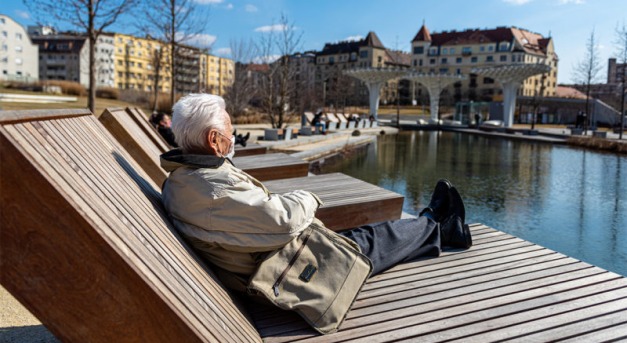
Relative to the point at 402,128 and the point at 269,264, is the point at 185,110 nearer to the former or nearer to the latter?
the point at 269,264

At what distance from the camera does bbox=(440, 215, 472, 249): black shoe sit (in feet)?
11.2

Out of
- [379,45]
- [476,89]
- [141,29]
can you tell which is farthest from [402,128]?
[379,45]

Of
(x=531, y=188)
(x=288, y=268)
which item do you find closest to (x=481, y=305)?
(x=288, y=268)

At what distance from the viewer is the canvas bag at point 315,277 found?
7.13 feet

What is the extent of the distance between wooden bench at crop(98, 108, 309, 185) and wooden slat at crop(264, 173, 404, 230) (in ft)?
3.48

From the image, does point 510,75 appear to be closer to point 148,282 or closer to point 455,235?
point 455,235

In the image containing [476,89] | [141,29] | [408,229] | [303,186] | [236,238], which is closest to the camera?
[236,238]

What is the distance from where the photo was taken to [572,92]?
95.7 m

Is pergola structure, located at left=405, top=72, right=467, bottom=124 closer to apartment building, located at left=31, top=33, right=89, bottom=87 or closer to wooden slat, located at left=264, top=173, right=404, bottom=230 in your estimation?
wooden slat, located at left=264, top=173, right=404, bottom=230

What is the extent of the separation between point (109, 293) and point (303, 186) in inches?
131

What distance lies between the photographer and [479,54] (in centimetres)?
9069

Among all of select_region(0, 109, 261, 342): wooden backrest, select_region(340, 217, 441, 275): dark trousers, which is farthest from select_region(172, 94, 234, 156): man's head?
select_region(340, 217, 441, 275): dark trousers

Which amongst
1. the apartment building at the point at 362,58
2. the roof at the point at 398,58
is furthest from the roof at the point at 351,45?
the roof at the point at 398,58

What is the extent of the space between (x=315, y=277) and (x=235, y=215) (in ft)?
1.60
